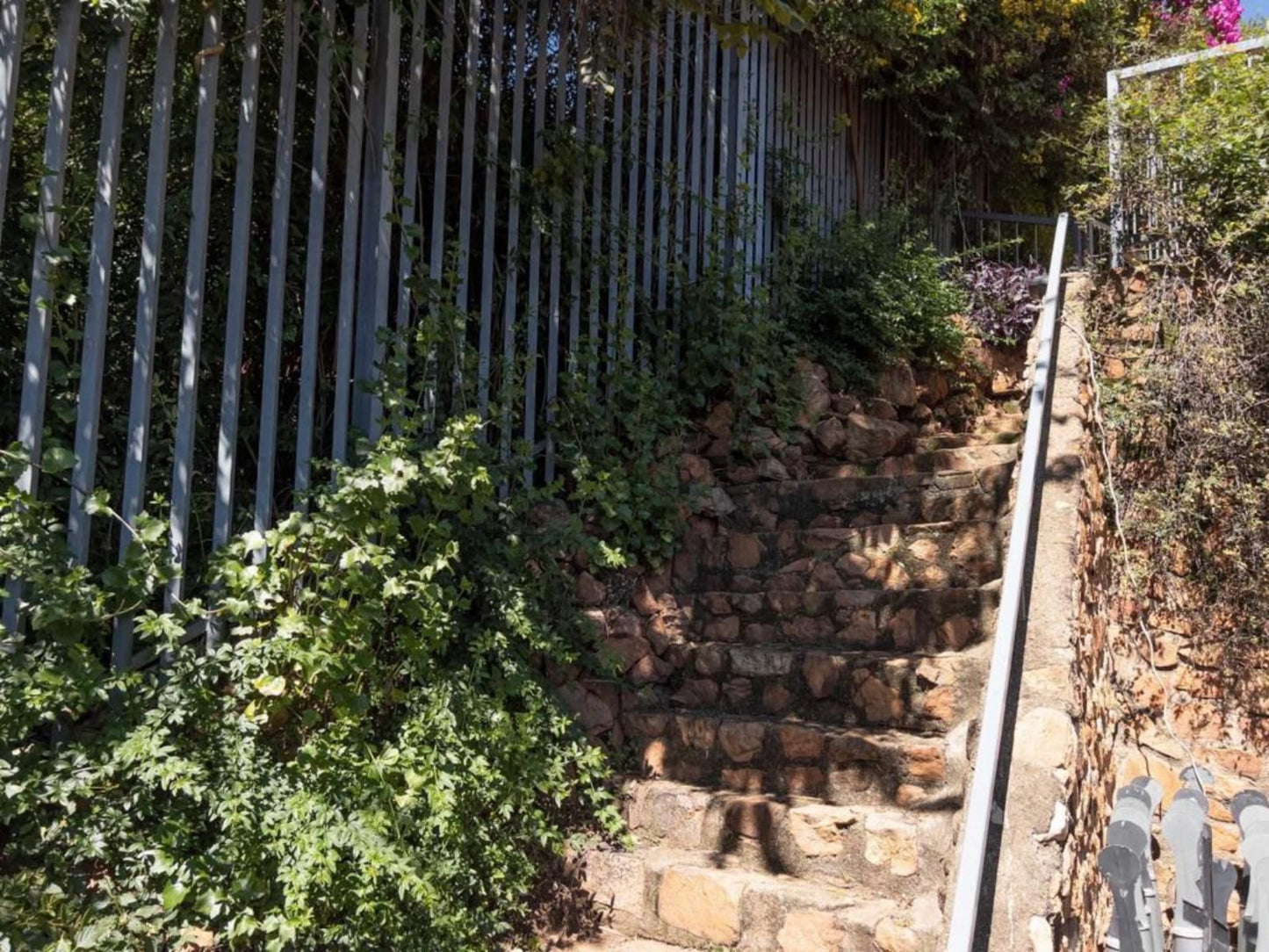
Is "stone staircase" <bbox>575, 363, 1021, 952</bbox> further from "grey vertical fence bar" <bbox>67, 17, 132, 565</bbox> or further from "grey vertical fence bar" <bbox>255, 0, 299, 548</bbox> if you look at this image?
"grey vertical fence bar" <bbox>67, 17, 132, 565</bbox>

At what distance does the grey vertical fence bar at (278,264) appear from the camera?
3320 millimetres

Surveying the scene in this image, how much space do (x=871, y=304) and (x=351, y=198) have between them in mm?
3428

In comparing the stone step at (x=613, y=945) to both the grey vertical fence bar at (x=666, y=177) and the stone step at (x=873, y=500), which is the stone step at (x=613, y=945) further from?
the grey vertical fence bar at (x=666, y=177)

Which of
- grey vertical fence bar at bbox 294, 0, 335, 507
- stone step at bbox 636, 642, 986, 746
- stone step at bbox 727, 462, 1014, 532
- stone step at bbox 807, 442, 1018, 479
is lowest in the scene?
stone step at bbox 636, 642, 986, 746

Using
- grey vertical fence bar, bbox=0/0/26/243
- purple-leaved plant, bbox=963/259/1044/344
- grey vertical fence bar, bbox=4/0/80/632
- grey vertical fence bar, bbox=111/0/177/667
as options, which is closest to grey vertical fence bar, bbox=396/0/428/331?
grey vertical fence bar, bbox=111/0/177/667

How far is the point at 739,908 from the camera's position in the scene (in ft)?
10.7

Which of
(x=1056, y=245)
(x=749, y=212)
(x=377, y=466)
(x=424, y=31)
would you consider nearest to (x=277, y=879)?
(x=377, y=466)

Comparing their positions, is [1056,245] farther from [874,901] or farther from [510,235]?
[874,901]

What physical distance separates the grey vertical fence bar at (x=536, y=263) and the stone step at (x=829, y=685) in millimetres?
1012

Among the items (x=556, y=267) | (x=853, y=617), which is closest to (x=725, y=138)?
(x=556, y=267)

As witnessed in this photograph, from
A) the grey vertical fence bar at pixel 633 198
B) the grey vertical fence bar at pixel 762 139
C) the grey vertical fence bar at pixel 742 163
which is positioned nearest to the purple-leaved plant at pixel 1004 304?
the grey vertical fence bar at pixel 762 139

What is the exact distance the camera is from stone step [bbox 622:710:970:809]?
A: 11.1 feet

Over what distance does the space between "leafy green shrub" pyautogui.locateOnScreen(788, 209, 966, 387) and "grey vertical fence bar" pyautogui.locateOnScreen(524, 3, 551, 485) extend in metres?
2.03

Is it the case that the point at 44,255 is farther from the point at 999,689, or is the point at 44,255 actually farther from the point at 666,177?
the point at 666,177
